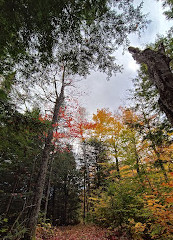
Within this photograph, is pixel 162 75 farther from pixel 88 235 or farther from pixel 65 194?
pixel 65 194

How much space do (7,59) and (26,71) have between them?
61cm

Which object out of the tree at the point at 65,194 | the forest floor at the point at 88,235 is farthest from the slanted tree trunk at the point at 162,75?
the tree at the point at 65,194

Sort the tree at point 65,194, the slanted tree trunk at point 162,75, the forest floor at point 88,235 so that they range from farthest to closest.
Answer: the tree at point 65,194 → the forest floor at point 88,235 → the slanted tree trunk at point 162,75

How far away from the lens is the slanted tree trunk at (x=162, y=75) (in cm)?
232

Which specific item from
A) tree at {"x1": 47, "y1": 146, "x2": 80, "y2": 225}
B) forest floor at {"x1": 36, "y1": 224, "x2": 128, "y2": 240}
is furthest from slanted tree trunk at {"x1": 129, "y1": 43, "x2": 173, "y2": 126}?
tree at {"x1": 47, "y1": 146, "x2": 80, "y2": 225}

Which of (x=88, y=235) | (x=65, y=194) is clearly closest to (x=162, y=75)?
(x=88, y=235)

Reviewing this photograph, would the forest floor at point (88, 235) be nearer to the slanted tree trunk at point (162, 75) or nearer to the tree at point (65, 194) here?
the slanted tree trunk at point (162, 75)

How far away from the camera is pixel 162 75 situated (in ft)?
8.58

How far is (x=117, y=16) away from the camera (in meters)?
2.93

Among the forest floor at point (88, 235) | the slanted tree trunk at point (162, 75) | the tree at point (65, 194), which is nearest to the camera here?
the slanted tree trunk at point (162, 75)

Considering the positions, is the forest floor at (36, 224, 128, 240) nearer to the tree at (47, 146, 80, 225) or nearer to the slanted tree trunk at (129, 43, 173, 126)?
the slanted tree trunk at (129, 43, 173, 126)

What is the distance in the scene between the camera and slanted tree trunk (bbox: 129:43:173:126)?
2320 mm

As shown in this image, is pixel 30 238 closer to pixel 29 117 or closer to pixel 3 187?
pixel 29 117

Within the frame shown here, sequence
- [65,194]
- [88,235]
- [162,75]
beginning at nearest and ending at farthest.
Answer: [162,75], [88,235], [65,194]
